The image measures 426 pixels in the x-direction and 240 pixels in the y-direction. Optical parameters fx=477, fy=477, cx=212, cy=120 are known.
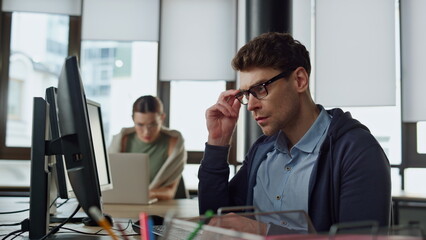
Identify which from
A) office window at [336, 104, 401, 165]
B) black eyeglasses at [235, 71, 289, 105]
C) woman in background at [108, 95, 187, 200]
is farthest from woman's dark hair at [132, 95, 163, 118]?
office window at [336, 104, 401, 165]

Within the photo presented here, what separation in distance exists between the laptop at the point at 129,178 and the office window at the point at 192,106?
2232mm

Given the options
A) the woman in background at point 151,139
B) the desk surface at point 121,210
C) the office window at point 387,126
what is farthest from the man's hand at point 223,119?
the office window at point 387,126

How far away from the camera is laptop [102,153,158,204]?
233 cm

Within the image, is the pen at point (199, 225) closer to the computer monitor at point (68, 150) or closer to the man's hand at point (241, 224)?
the man's hand at point (241, 224)

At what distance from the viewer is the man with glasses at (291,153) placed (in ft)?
3.98

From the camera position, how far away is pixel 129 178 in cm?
235

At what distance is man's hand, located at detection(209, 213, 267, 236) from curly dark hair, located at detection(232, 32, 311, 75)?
700mm

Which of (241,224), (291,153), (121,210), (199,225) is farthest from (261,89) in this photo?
(121,210)

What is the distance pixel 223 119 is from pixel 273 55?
0.35 m

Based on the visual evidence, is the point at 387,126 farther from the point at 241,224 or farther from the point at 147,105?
the point at 241,224

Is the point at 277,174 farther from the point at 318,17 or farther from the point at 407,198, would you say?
the point at 318,17

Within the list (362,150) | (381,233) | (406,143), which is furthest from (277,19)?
(381,233)

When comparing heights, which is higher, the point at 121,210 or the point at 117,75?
the point at 117,75

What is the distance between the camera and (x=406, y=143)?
13.9ft
